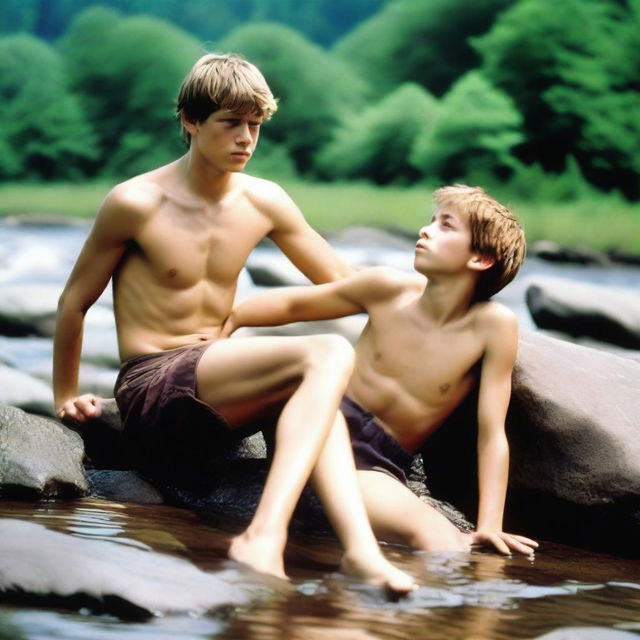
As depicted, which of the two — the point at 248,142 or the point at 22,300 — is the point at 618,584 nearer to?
the point at 248,142

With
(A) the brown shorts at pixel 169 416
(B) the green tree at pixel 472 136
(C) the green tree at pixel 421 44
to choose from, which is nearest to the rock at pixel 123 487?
(A) the brown shorts at pixel 169 416

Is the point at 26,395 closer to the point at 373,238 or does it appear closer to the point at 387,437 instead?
the point at 387,437

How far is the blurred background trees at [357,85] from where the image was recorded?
19156mm

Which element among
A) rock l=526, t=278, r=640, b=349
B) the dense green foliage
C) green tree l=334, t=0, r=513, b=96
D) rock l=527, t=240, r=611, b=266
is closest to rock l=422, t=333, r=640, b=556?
rock l=526, t=278, r=640, b=349

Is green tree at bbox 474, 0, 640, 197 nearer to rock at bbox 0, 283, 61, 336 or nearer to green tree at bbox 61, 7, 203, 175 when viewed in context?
green tree at bbox 61, 7, 203, 175

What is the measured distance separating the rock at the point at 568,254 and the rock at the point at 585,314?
6.72 m

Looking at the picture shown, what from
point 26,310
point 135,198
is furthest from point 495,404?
point 26,310

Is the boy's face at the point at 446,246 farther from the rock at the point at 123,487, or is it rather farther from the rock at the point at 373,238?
the rock at the point at 373,238

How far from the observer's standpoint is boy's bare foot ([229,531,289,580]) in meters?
2.36

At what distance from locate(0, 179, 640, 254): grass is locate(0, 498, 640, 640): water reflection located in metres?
12.9

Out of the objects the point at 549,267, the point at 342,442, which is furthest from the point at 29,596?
the point at 549,267

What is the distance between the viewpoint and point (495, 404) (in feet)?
9.75

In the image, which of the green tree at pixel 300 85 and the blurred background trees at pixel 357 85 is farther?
the green tree at pixel 300 85

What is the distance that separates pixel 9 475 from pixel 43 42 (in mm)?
20553
